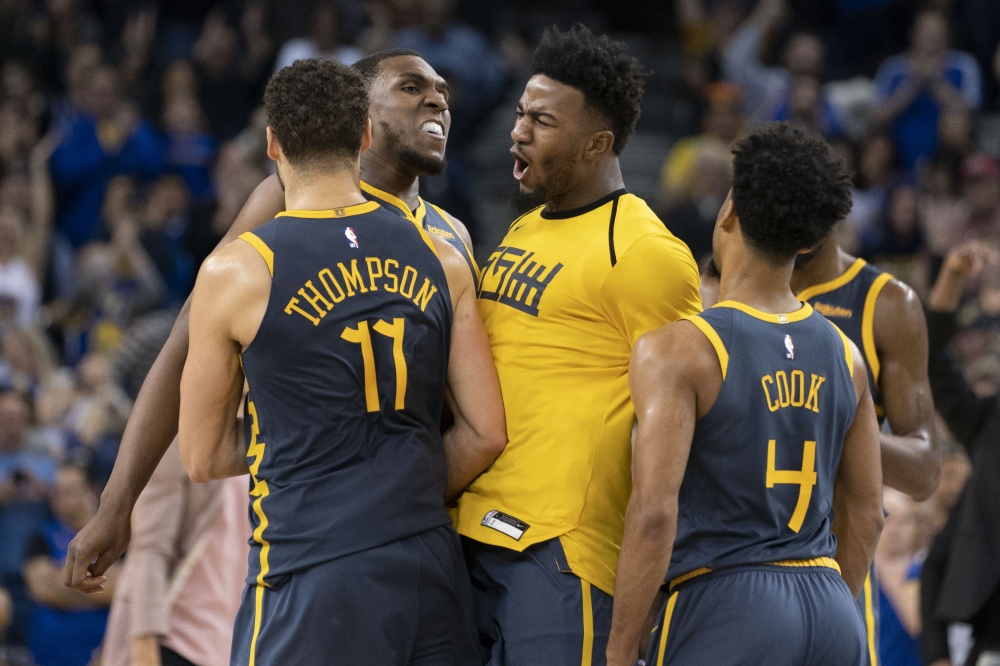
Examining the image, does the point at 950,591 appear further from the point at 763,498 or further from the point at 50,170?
the point at 50,170

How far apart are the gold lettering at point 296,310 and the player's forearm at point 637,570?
92 centimetres

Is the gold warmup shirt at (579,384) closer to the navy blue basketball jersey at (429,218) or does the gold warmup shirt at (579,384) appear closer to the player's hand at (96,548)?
the navy blue basketball jersey at (429,218)

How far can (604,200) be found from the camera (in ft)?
12.4

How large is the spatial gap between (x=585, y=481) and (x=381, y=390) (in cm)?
67

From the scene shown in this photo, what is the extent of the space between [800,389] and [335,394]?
119 centimetres

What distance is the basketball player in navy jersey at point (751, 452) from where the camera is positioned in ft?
10.5

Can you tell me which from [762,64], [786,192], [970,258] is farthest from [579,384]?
[762,64]

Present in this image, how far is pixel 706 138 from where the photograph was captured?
10.3m

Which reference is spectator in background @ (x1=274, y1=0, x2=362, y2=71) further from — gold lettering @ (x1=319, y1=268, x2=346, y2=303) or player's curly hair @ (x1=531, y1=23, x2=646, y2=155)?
gold lettering @ (x1=319, y1=268, x2=346, y2=303)

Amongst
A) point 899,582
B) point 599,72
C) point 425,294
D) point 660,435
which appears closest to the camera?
point 660,435

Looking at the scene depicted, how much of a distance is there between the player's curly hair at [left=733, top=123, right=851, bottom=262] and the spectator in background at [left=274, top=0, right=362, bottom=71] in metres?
7.67

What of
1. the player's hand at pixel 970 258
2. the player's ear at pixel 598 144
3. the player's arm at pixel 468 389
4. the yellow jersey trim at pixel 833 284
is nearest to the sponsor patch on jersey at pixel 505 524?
the player's arm at pixel 468 389

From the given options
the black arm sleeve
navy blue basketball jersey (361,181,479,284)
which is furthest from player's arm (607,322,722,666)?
the black arm sleeve

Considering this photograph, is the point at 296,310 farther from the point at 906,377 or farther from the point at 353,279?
the point at 906,377
